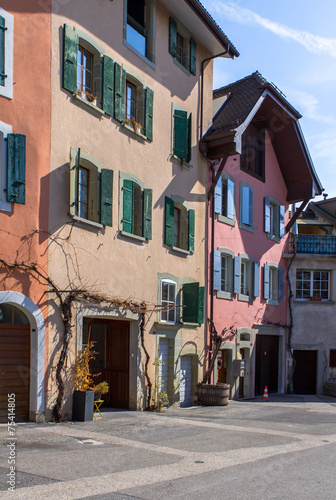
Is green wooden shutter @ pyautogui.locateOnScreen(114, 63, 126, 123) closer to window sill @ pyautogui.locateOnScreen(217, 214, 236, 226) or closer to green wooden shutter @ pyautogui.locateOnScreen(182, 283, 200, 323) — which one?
green wooden shutter @ pyautogui.locateOnScreen(182, 283, 200, 323)

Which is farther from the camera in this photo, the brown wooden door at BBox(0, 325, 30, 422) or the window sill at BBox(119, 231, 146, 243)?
the window sill at BBox(119, 231, 146, 243)

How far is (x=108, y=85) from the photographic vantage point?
1509 cm

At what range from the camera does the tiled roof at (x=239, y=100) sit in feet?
66.5

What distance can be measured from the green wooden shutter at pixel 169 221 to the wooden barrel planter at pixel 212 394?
15.0ft

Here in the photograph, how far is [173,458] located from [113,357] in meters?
6.87

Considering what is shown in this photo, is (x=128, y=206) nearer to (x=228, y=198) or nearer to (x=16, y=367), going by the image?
(x=16, y=367)

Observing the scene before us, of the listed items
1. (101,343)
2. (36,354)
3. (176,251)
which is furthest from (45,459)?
(176,251)

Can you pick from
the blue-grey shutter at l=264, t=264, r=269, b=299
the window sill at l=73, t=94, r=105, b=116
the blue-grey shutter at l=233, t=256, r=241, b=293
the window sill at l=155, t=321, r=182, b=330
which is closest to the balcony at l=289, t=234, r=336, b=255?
the blue-grey shutter at l=264, t=264, r=269, b=299

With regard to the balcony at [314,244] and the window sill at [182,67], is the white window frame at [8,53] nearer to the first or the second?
the window sill at [182,67]

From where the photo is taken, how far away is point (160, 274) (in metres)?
17.2

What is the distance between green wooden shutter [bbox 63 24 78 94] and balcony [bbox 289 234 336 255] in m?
14.8

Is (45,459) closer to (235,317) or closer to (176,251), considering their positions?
(176,251)

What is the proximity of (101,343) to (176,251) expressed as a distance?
11.8 ft

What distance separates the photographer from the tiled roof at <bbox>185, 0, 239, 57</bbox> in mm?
18078
